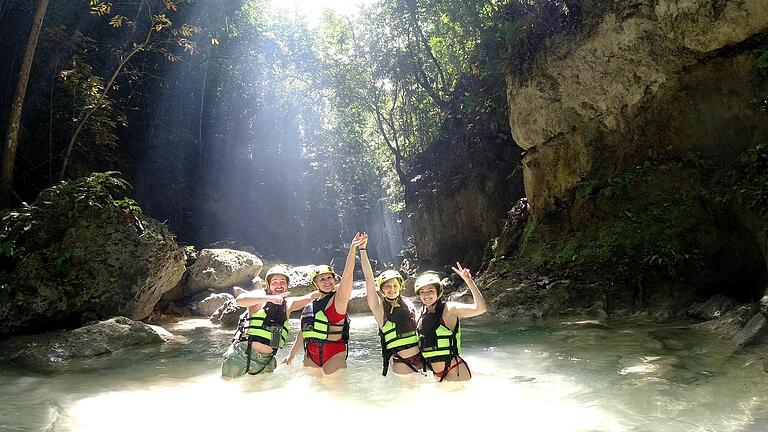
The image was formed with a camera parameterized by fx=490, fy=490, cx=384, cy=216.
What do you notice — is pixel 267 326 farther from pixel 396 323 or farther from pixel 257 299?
pixel 396 323

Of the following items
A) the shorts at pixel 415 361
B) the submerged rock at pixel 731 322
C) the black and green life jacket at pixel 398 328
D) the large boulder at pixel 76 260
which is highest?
the large boulder at pixel 76 260

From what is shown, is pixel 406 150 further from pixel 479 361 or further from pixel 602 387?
pixel 602 387

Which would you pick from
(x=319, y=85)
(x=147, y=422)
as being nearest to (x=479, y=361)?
(x=147, y=422)

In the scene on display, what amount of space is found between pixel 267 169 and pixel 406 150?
945 cm

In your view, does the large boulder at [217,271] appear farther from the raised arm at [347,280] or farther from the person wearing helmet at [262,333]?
the raised arm at [347,280]

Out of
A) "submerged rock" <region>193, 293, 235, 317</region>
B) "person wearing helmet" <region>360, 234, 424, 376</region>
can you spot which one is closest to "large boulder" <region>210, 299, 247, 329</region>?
"submerged rock" <region>193, 293, 235, 317</region>

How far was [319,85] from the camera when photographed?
28812 mm

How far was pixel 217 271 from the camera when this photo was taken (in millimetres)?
14844

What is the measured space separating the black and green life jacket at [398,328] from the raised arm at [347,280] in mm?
452

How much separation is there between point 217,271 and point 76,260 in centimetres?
550

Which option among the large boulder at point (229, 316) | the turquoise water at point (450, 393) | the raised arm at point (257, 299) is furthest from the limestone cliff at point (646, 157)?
the raised arm at point (257, 299)

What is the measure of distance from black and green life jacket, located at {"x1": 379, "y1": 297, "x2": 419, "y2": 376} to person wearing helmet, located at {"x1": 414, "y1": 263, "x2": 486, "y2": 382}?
5.0 inches

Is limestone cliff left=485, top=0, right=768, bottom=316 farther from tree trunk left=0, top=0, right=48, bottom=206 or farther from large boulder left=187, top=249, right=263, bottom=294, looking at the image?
tree trunk left=0, top=0, right=48, bottom=206

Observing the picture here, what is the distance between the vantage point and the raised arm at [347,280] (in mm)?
4926
